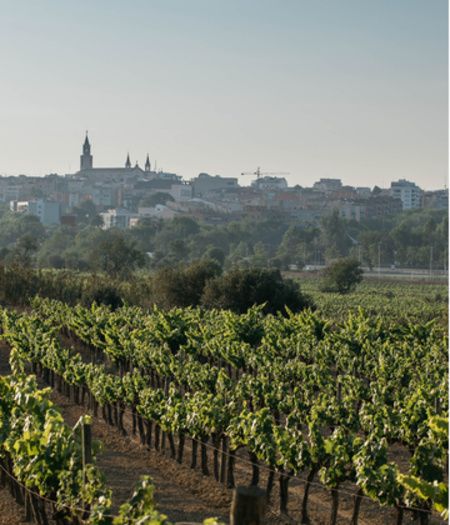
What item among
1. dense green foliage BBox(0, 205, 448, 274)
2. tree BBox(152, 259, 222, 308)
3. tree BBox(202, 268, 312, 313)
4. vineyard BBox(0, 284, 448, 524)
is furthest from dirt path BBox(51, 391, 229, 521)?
dense green foliage BBox(0, 205, 448, 274)

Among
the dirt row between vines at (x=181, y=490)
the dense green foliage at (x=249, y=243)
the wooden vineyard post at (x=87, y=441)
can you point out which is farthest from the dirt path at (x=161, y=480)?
the dense green foliage at (x=249, y=243)

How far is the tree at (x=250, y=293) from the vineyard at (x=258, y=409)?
38.5 feet

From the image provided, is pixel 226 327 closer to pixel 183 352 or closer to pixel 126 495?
pixel 183 352

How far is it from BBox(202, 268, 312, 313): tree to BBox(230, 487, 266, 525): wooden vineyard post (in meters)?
38.0

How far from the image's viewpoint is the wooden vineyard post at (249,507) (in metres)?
8.57

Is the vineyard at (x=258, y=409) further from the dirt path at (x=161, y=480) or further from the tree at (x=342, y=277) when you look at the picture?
the tree at (x=342, y=277)

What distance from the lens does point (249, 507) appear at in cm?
859

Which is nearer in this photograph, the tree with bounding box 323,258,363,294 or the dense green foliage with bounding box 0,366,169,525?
the dense green foliage with bounding box 0,366,169,525

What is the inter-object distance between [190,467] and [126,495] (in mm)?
Answer: 2174

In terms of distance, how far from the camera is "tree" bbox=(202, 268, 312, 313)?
4688cm

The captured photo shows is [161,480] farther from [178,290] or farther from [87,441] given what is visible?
[178,290]

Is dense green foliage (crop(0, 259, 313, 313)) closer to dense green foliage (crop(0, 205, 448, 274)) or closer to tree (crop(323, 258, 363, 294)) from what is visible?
tree (crop(323, 258, 363, 294))

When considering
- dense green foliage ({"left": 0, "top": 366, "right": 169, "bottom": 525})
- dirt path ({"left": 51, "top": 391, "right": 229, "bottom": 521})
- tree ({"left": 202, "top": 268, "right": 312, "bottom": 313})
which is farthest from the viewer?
tree ({"left": 202, "top": 268, "right": 312, "bottom": 313})

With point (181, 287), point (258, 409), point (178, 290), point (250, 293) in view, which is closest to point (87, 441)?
point (258, 409)
